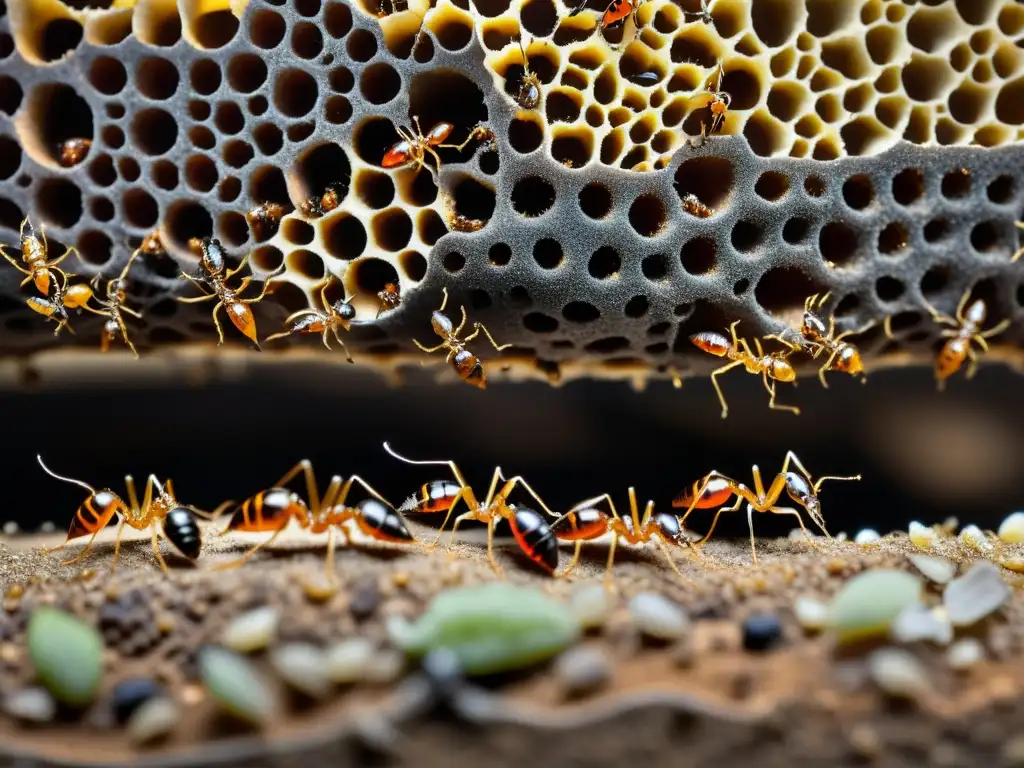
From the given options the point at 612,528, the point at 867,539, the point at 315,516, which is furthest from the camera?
the point at 867,539

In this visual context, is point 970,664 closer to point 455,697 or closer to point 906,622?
point 906,622

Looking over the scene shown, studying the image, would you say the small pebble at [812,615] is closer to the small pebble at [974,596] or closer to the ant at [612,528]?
the small pebble at [974,596]

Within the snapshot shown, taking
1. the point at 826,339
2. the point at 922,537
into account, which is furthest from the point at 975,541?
the point at 826,339

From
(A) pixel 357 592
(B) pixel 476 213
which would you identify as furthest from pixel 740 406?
(A) pixel 357 592

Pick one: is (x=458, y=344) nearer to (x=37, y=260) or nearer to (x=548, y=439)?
(x=548, y=439)

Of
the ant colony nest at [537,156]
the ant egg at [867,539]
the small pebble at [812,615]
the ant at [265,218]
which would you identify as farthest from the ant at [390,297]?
the ant egg at [867,539]

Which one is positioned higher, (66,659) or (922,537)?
(66,659)

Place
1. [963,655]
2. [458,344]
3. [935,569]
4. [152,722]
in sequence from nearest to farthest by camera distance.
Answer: [152,722]
[963,655]
[935,569]
[458,344]
